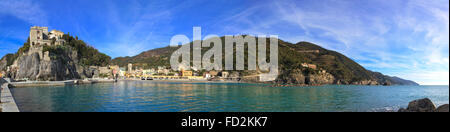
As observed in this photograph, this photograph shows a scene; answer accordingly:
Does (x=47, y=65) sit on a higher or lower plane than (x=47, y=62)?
lower

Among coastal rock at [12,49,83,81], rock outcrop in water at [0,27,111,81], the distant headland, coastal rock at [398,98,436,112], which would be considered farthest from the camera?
the distant headland

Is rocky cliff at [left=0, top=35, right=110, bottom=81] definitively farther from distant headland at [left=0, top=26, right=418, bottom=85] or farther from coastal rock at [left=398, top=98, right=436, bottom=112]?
coastal rock at [left=398, top=98, right=436, bottom=112]

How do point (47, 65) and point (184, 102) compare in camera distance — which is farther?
point (47, 65)

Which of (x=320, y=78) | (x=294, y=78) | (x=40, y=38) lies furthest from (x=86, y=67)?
(x=320, y=78)

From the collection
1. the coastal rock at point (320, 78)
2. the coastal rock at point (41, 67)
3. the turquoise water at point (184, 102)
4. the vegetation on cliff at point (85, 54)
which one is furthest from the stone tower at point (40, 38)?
the coastal rock at point (320, 78)

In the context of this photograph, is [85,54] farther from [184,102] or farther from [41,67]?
[184,102]

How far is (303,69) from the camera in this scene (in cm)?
10788

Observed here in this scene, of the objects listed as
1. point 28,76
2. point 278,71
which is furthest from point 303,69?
point 28,76

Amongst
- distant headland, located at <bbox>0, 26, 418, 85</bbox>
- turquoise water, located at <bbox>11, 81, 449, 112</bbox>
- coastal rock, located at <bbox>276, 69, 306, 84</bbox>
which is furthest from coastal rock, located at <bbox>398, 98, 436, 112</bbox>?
coastal rock, located at <bbox>276, 69, 306, 84</bbox>

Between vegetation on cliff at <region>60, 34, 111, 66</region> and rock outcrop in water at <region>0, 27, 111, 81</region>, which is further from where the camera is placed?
vegetation on cliff at <region>60, 34, 111, 66</region>

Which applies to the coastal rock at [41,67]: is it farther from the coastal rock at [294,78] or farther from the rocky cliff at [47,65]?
the coastal rock at [294,78]
